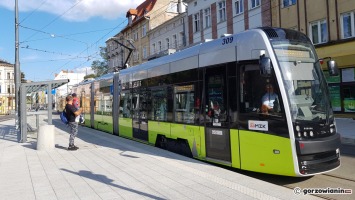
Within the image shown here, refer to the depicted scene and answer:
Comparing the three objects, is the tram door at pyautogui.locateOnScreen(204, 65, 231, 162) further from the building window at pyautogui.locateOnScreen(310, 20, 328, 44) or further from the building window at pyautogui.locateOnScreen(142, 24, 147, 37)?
the building window at pyautogui.locateOnScreen(142, 24, 147, 37)

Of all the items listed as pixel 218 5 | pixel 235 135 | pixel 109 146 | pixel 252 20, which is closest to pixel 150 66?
pixel 109 146

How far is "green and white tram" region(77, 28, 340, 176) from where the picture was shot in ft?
20.9

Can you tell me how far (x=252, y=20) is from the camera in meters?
25.2

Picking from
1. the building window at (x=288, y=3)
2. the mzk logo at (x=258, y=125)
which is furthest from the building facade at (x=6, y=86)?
the mzk logo at (x=258, y=125)

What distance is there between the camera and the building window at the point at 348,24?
18967 mm

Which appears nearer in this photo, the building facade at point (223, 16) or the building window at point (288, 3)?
the building window at point (288, 3)

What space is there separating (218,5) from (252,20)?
472 centimetres

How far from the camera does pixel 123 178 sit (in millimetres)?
6727

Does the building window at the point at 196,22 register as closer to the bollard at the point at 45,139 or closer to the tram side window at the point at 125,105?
the tram side window at the point at 125,105

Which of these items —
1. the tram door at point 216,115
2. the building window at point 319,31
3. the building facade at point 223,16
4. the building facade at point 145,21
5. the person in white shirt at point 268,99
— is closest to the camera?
the person in white shirt at point 268,99

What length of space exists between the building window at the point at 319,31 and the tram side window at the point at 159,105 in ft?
45.3

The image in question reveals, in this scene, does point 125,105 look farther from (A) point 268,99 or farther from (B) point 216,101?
(A) point 268,99

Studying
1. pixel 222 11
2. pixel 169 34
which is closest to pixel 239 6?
pixel 222 11

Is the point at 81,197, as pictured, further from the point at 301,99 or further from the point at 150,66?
the point at 150,66
